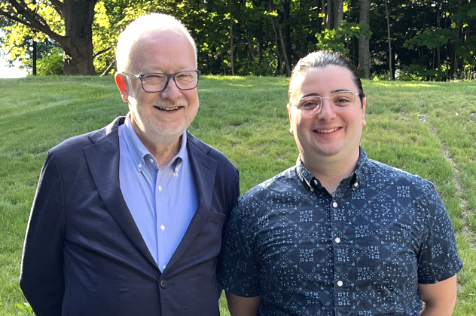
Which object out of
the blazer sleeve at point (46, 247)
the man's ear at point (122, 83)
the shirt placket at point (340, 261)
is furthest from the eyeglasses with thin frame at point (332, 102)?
the blazer sleeve at point (46, 247)

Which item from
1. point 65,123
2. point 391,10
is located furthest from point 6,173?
point 391,10

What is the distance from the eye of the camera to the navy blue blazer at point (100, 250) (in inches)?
97.2

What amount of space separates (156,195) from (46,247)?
63 cm

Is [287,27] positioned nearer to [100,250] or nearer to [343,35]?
[343,35]

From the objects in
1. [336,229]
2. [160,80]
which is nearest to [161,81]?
[160,80]

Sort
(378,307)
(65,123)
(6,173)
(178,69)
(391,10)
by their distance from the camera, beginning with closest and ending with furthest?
(378,307), (178,69), (6,173), (65,123), (391,10)

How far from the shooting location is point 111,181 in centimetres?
257

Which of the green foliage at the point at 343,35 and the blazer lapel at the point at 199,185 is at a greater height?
the green foliage at the point at 343,35

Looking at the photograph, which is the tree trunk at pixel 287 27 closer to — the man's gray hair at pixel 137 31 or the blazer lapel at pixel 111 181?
the man's gray hair at pixel 137 31

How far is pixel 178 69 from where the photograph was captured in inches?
104

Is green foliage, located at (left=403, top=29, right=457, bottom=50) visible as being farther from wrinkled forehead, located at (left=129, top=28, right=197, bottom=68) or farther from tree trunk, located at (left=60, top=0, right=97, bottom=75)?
wrinkled forehead, located at (left=129, top=28, right=197, bottom=68)

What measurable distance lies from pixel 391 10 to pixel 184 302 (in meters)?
30.6

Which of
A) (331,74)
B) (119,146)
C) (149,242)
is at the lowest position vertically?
(149,242)

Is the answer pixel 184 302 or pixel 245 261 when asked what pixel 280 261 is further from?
pixel 184 302
